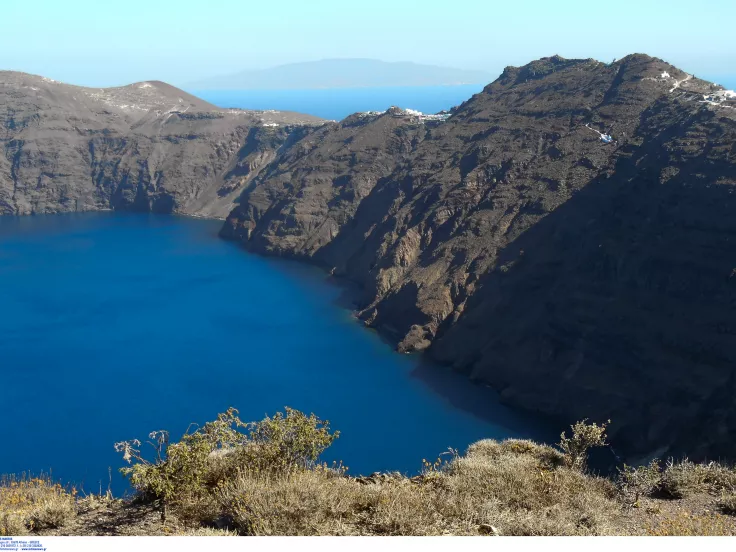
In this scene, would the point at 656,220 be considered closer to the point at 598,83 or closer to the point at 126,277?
the point at 598,83

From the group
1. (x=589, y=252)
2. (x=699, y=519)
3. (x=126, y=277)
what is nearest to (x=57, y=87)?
(x=126, y=277)

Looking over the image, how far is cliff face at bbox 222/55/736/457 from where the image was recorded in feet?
128

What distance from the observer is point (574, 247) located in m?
50.0

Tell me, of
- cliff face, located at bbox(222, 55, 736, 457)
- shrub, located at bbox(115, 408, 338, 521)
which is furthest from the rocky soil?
shrub, located at bbox(115, 408, 338, 521)

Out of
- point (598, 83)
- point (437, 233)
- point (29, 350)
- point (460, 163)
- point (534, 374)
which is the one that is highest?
point (598, 83)

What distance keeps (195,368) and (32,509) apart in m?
36.6

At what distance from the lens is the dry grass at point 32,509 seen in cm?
1069

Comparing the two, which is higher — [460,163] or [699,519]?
[460,163]

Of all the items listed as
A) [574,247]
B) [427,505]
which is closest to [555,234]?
[574,247]

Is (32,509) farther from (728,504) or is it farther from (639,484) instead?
(728,504)

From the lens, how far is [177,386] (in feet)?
145

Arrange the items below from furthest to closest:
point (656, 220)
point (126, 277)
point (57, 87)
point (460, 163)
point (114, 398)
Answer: point (57, 87) → point (126, 277) → point (460, 163) → point (656, 220) → point (114, 398)

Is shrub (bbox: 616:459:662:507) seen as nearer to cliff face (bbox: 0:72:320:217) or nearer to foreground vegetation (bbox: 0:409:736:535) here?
foreground vegetation (bbox: 0:409:736:535)

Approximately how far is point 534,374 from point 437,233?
20.6 m
